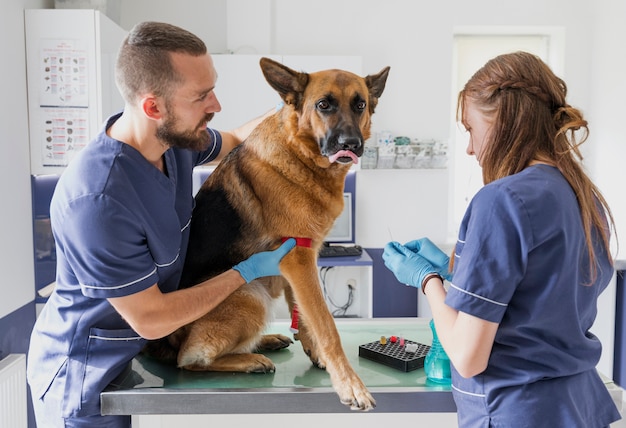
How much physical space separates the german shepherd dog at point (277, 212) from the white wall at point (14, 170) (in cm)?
176

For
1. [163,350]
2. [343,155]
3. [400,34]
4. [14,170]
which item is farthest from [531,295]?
[400,34]

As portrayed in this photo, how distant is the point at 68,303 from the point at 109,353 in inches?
5.9

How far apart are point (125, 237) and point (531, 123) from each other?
32.9 inches

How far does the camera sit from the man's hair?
44.9 inches

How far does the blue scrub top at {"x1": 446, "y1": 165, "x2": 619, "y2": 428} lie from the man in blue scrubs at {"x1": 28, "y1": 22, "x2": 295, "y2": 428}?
622mm

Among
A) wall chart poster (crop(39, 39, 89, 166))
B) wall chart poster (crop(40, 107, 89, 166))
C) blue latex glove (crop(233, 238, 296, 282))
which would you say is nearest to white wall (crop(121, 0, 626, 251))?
wall chart poster (crop(39, 39, 89, 166))

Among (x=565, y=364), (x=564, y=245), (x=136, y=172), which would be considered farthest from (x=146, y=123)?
(x=565, y=364)

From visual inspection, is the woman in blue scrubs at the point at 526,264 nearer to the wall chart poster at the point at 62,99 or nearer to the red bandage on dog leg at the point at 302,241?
the red bandage on dog leg at the point at 302,241

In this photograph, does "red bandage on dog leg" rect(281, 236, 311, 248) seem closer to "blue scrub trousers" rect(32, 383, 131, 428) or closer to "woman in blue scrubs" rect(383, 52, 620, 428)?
"woman in blue scrubs" rect(383, 52, 620, 428)

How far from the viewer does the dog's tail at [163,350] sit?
1.43 meters

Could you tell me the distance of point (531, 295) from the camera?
1.01 meters

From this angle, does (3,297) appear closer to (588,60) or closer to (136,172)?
(136,172)

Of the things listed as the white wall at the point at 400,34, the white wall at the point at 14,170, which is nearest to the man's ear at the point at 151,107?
the white wall at the point at 14,170

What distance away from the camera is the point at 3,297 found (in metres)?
2.69
